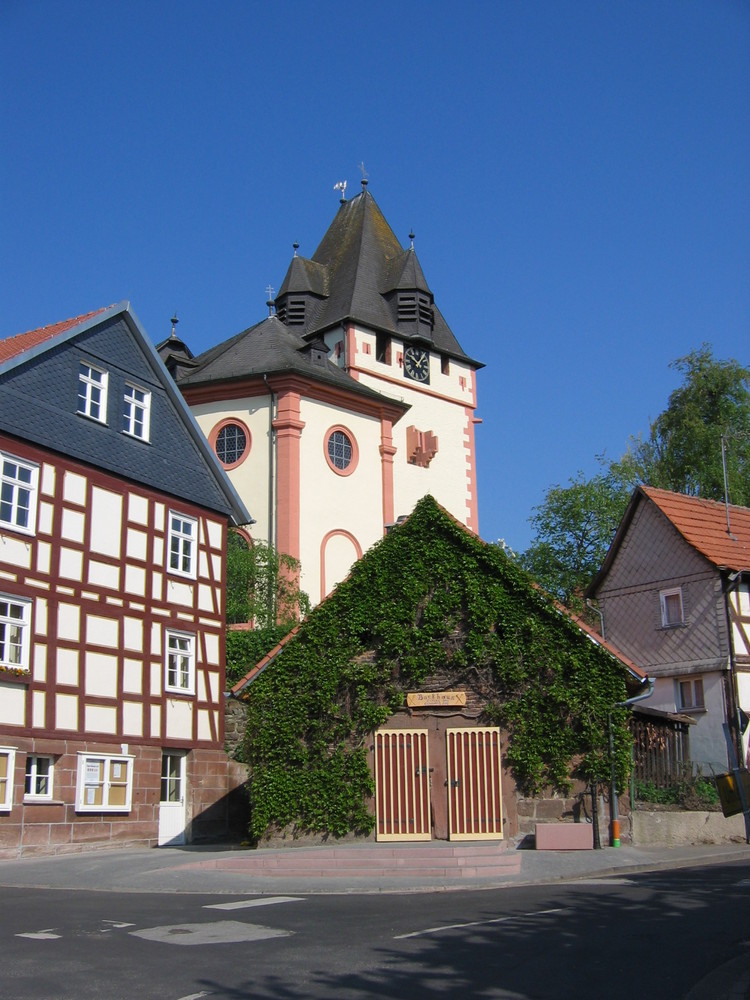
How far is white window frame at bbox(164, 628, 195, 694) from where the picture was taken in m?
24.9

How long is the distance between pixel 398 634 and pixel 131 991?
12.5m

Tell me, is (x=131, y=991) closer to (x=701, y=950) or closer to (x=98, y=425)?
(x=701, y=950)

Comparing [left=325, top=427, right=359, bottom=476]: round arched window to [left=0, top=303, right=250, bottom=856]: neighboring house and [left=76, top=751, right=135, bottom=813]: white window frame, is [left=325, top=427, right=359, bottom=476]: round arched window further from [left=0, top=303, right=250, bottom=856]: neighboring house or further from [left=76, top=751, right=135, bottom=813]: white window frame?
[left=76, top=751, right=135, bottom=813]: white window frame

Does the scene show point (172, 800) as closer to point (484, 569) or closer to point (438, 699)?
point (438, 699)

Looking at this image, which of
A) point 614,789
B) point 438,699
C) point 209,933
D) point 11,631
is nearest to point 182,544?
point 11,631

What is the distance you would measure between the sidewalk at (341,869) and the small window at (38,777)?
2014 millimetres

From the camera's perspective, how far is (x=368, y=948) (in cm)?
907

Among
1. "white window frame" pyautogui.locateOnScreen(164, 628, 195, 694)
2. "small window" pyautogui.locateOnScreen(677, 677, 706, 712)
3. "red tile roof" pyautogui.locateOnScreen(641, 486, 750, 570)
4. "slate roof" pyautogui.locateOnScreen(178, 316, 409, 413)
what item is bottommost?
"small window" pyautogui.locateOnScreen(677, 677, 706, 712)

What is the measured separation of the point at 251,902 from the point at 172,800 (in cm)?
1228

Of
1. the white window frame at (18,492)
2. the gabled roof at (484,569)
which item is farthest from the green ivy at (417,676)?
the white window frame at (18,492)

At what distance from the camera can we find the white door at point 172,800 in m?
23.9

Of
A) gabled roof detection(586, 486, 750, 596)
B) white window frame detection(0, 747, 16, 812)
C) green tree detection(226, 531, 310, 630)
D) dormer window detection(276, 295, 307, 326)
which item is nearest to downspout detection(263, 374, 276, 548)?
green tree detection(226, 531, 310, 630)

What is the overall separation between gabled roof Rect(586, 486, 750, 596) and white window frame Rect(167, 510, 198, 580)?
1222 centimetres

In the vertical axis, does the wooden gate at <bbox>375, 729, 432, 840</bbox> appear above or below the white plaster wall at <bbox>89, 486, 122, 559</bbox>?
below
